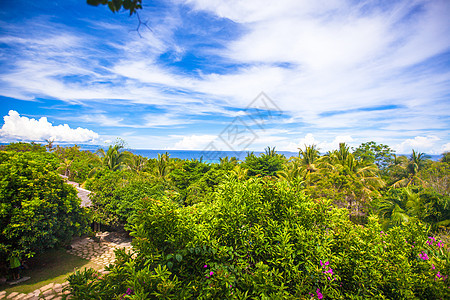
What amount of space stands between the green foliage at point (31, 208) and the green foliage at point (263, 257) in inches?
249

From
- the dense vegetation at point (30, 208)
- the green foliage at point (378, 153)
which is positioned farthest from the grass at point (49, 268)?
the green foliage at point (378, 153)

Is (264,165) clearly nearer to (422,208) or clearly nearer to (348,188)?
(348,188)

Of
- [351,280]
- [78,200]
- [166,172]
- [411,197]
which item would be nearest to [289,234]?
[351,280]

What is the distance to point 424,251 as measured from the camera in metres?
3.19

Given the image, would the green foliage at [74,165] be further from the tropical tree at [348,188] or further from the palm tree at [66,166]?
the tropical tree at [348,188]

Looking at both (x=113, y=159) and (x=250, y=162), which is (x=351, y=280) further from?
(x=113, y=159)

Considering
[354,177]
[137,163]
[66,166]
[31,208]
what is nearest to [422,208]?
[354,177]

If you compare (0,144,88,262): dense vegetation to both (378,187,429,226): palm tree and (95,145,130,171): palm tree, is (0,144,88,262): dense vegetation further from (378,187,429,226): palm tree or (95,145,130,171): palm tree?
(95,145,130,171): palm tree

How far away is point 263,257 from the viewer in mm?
2867

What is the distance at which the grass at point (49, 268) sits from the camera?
22.3ft

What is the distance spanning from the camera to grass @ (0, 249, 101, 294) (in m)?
6.79

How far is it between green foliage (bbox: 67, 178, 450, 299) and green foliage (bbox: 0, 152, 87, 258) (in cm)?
632

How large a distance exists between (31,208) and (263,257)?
764 cm

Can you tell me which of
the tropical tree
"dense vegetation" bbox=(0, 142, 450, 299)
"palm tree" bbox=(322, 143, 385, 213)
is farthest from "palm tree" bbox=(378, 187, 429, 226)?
"dense vegetation" bbox=(0, 142, 450, 299)
